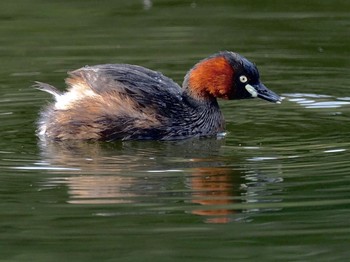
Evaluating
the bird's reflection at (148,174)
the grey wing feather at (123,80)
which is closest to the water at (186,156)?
the bird's reflection at (148,174)

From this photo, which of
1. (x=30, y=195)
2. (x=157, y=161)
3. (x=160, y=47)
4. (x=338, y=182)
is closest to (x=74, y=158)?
(x=157, y=161)

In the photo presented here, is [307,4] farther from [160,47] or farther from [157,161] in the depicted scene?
[157,161]

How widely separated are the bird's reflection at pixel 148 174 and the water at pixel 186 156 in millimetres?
13

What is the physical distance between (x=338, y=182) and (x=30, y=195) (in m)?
1.83

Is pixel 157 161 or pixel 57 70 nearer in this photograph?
pixel 157 161

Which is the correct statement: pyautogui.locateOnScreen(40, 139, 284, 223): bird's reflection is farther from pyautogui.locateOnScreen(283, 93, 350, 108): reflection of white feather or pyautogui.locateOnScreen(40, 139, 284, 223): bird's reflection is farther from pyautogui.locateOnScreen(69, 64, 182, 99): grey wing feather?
pyautogui.locateOnScreen(283, 93, 350, 108): reflection of white feather

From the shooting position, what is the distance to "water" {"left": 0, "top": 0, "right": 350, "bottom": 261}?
20.1ft

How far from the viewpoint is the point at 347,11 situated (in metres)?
13.7

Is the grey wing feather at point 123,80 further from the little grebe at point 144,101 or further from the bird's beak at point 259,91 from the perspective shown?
the bird's beak at point 259,91

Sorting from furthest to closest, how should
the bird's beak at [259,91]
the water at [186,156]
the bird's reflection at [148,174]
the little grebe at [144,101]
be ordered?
the bird's beak at [259,91]
the little grebe at [144,101]
the bird's reflection at [148,174]
the water at [186,156]

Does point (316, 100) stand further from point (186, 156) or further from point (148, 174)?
point (148, 174)

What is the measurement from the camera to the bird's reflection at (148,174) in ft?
22.9

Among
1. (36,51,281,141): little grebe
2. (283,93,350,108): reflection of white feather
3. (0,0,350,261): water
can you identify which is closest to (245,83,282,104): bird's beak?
(36,51,281,141): little grebe

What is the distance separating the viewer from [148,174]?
24.8ft
